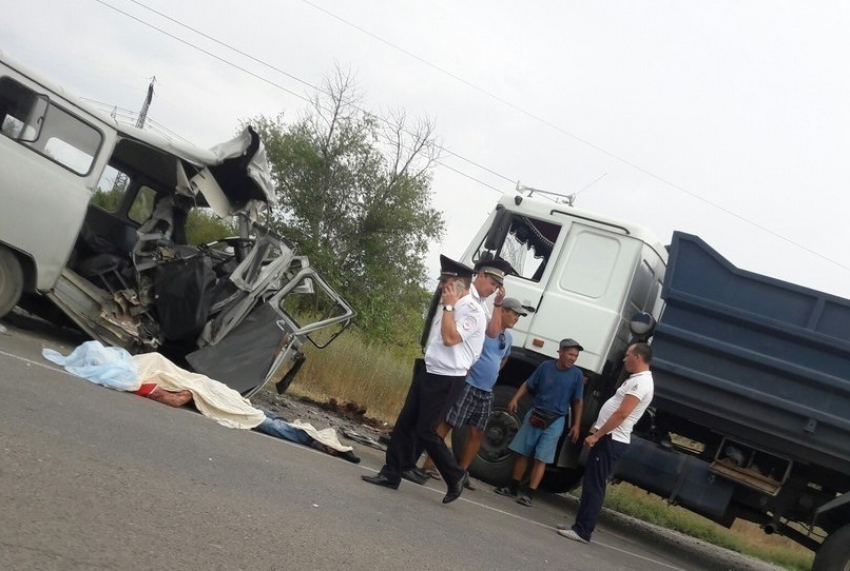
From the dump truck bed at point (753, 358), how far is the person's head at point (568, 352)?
75cm

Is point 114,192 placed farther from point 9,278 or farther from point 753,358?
point 753,358

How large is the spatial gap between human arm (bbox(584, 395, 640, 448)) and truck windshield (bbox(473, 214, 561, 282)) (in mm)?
2435

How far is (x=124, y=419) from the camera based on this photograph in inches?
240

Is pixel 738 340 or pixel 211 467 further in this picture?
pixel 738 340

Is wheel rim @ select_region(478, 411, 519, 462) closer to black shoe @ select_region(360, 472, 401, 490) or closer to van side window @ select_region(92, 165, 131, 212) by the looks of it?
black shoe @ select_region(360, 472, 401, 490)

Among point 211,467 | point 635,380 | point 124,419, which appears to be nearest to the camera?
point 211,467

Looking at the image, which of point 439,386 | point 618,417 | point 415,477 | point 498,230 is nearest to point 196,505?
point 439,386

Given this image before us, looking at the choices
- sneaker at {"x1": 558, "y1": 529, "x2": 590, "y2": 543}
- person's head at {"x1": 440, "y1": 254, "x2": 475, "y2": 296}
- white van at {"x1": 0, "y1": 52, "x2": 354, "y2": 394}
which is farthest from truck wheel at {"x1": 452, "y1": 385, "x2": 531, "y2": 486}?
person's head at {"x1": 440, "y1": 254, "x2": 475, "y2": 296}

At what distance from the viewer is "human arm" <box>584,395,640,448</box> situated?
727cm

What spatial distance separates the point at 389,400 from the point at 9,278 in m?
5.88

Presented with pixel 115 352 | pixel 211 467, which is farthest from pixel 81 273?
pixel 211 467

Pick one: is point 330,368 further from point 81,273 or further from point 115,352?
point 115,352

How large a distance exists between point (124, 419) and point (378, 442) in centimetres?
389

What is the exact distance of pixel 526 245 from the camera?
9.67 m
